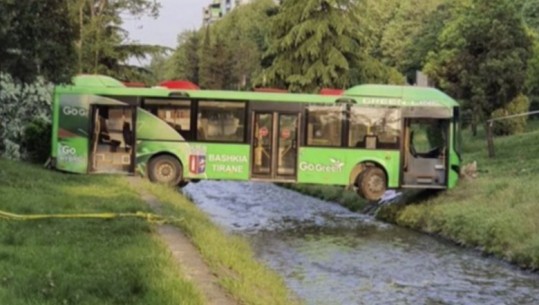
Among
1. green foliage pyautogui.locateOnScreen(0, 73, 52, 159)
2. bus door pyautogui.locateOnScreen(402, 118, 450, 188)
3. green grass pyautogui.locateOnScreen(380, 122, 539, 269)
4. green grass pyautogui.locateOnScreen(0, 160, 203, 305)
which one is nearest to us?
green grass pyautogui.locateOnScreen(0, 160, 203, 305)

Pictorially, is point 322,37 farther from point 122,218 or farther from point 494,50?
point 122,218

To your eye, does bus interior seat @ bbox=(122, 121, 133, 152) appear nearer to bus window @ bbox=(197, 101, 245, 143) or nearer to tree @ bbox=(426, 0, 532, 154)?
bus window @ bbox=(197, 101, 245, 143)

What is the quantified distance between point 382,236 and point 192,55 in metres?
94.8

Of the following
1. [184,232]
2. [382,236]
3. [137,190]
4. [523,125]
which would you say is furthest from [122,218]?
[523,125]

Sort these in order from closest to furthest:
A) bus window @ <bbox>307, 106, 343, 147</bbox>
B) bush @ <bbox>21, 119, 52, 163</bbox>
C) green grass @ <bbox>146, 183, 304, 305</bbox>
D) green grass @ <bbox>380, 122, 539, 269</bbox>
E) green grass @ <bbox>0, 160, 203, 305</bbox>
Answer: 1. green grass @ <bbox>0, 160, 203, 305</bbox>
2. green grass @ <bbox>146, 183, 304, 305</bbox>
3. green grass @ <bbox>380, 122, 539, 269</bbox>
4. bus window @ <bbox>307, 106, 343, 147</bbox>
5. bush @ <bbox>21, 119, 52, 163</bbox>

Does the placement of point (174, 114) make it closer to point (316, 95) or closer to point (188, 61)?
point (316, 95)

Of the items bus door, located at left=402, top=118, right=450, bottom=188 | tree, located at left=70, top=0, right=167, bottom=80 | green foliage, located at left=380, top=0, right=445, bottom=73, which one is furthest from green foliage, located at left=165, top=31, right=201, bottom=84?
bus door, located at left=402, top=118, right=450, bottom=188

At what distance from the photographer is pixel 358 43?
39.1m

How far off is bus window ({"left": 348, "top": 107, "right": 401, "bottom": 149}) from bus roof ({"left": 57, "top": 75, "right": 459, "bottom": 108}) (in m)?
0.25

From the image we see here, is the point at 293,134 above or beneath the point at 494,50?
beneath

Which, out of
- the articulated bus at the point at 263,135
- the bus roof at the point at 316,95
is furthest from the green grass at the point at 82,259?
the bus roof at the point at 316,95

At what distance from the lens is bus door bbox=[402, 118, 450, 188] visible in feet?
72.5

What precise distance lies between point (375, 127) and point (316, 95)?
72.4 inches

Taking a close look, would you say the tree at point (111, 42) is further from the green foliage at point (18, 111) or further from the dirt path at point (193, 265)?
the dirt path at point (193, 265)
